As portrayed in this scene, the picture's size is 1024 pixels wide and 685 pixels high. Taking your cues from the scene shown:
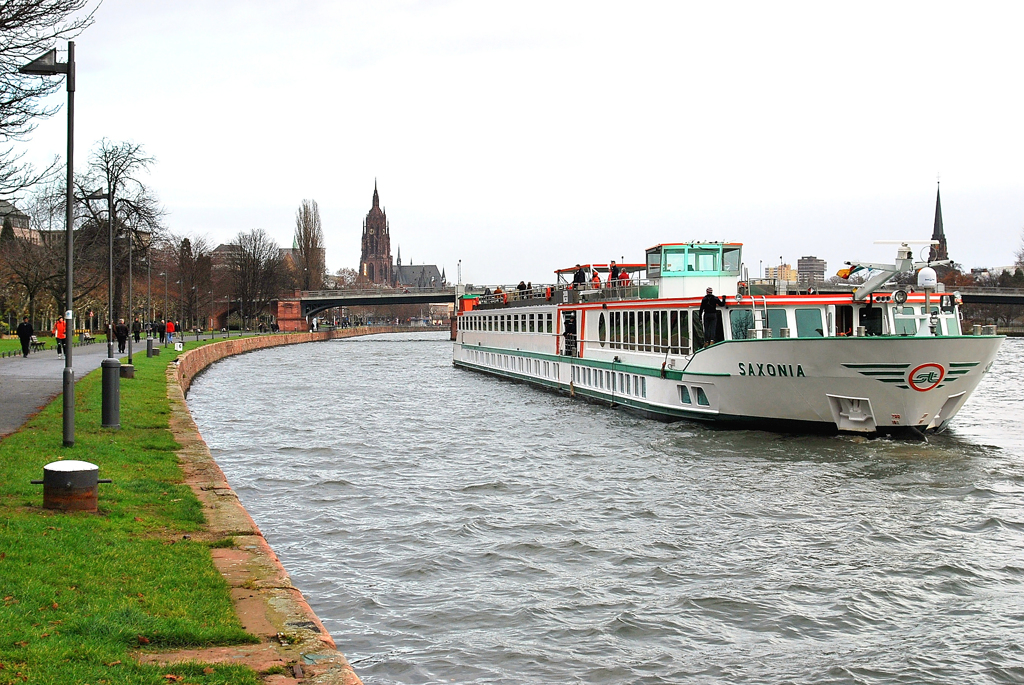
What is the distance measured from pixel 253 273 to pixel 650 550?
10758 cm

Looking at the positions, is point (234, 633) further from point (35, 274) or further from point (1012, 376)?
point (35, 274)

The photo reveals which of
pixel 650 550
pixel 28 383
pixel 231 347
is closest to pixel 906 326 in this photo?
pixel 650 550

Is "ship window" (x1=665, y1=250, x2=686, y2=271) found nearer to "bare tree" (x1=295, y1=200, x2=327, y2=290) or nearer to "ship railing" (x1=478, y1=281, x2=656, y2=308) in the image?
"ship railing" (x1=478, y1=281, x2=656, y2=308)

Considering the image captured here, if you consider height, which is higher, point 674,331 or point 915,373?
point 674,331

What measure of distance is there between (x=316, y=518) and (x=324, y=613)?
183 inches

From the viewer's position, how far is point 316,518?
14977 mm

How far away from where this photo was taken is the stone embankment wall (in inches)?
1686

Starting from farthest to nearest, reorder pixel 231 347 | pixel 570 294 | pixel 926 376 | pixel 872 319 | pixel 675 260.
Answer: pixel 231 347
pixel 570 294
pixel 675 260
pixel 872 319
pixel 926 376

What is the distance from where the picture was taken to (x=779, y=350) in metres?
22.1

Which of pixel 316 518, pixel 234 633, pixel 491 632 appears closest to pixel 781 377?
pixel 316 518

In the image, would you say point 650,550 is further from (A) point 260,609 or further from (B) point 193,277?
(B) point 193,277

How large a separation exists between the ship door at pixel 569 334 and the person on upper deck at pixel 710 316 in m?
11.6

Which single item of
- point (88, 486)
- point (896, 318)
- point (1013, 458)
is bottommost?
point (1013, 458)

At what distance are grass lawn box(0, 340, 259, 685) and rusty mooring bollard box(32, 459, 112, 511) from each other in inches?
5.5
